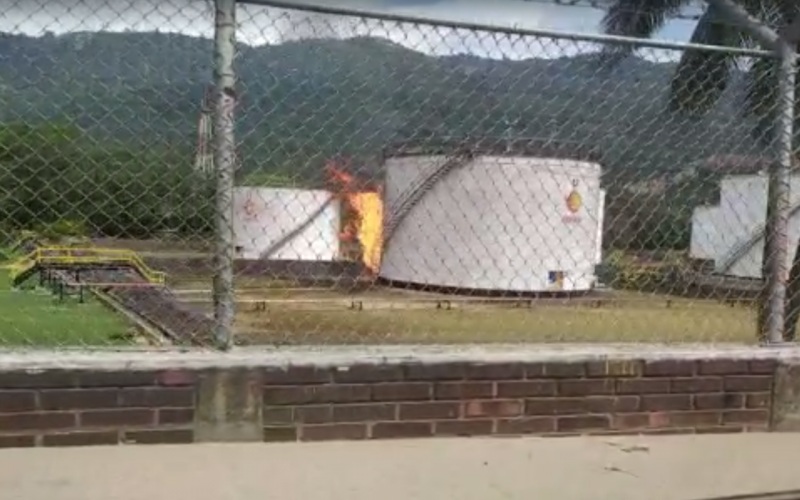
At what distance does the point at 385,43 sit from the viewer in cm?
450

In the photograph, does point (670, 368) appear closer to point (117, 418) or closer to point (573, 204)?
point (573, 204)

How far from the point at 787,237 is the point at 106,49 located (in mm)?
3690

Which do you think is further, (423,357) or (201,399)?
(423,357)

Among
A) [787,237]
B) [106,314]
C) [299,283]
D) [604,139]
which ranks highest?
[604,139]

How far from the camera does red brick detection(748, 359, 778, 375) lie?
506 centimetres

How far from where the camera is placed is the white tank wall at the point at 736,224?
18.4 ft

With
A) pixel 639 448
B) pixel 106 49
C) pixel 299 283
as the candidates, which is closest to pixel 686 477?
pixel 639 448

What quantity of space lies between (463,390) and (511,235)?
12.8 ft

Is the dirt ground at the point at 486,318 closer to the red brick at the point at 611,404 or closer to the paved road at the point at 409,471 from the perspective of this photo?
the red brick at the point at 611,404

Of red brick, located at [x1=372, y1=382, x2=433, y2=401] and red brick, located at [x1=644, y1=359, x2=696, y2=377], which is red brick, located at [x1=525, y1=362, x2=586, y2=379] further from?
red brick, located at [x1=372, y1=382, x2=433, y2=401]

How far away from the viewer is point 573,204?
681 centimetres

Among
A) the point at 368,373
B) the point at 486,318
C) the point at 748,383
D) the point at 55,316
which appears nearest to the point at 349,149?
the point at 368,373

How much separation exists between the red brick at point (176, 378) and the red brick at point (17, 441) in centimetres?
59

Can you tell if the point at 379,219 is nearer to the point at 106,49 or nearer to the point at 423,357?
the point at 423,357
